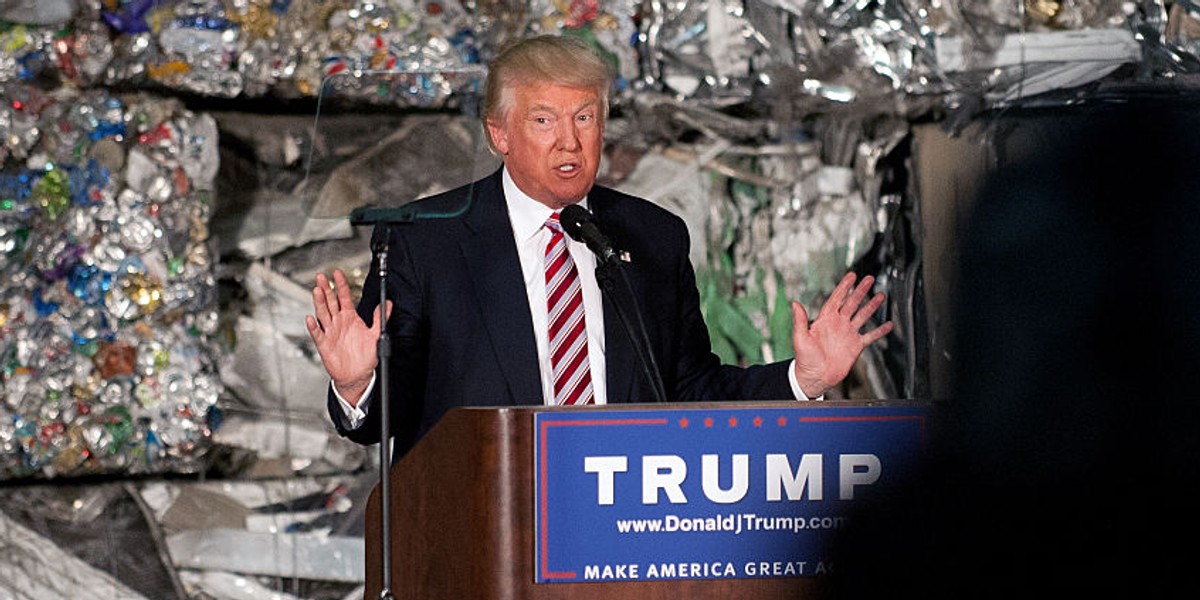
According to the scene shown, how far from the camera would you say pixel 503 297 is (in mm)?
2602

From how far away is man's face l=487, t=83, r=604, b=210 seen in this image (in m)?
2.71

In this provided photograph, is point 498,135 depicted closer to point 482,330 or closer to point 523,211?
point 523,211

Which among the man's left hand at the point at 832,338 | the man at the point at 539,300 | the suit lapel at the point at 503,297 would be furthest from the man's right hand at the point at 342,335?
the man's left hand at the point at 832,338

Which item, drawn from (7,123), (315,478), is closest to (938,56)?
(315,478)

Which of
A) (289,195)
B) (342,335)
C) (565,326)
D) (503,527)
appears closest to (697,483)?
(503,527)

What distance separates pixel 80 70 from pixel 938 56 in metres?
1.98


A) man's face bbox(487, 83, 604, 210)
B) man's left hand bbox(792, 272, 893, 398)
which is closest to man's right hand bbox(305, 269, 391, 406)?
man's face bbox(487, 83, 604, 210)

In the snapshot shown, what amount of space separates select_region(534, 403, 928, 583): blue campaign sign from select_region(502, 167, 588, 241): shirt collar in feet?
3.05

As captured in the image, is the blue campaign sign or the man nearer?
the blue campaign sign

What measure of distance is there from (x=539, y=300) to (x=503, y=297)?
0.18 feet

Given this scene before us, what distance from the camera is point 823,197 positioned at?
13.6 feet

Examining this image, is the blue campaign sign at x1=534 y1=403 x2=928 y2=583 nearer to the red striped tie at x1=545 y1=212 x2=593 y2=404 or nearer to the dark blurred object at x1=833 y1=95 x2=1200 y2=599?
the red striped tie at x1=545 y1=212 x2=593 y2=404

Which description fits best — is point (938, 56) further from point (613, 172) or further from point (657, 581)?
point (657, 581)

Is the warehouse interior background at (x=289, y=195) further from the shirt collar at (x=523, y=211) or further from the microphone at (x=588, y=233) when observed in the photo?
the microphone at (x=588, y=233)
